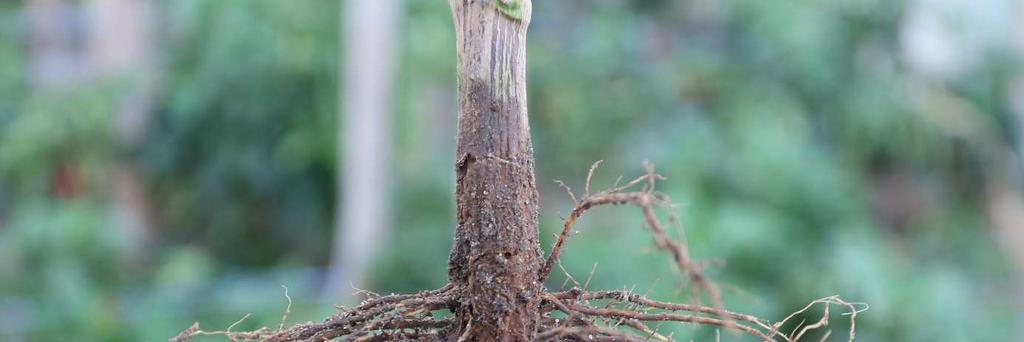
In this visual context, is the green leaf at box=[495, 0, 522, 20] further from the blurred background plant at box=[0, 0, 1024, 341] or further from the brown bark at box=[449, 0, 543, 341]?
the blurred background plant at box=[0, 0, 1024, 341]

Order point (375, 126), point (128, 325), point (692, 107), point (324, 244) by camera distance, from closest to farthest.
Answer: point (128, 325) < point (375, 126) < point (692, 107) < point (324, 244)

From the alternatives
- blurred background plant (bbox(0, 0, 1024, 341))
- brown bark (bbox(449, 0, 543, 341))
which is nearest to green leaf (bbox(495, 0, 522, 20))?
brown bark (bbox(449, 0, 543, 341))

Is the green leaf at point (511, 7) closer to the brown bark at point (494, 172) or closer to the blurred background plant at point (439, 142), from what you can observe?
the brown bark at point (494, 172)

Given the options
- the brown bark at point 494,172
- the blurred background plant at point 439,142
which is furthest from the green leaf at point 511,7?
the blurred background plant at point 439,142

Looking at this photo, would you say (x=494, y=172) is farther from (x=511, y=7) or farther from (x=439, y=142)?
(x=439, y=142)

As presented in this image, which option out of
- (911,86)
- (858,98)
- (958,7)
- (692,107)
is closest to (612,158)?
Result: (692,107)

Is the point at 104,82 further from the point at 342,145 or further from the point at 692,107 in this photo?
the point at 692,107

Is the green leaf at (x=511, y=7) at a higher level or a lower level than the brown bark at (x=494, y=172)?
higher

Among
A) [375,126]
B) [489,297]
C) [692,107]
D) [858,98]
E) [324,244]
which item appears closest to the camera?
[489,297]
